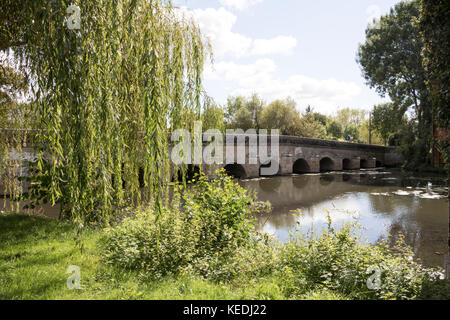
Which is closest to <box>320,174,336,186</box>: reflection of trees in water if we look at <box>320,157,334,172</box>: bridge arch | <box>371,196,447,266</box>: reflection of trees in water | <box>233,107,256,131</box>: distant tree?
<box>371,196,447,266</box>: reflection of trees in water

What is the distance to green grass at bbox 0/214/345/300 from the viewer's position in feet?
9.61

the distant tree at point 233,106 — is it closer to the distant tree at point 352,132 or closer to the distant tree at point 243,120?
the distant tree at point 243,120

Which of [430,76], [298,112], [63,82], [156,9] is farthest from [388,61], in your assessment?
[63,82]

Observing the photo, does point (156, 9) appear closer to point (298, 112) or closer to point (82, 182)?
point (82, 182)

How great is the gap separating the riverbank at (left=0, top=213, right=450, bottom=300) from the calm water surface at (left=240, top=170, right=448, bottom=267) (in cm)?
162

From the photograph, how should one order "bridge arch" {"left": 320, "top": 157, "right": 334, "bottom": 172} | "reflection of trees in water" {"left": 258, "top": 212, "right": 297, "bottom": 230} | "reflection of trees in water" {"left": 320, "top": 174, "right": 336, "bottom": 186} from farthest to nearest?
"bridge arch" {"left": 320, "top": 157, "right": 334, "bottom": 172} → "reflection of trees in water" {"left": 320, "top": 174, "right": 336, "bottom": 186} → "reflection of trees in water" {"left": 258, "top": 212, "right": 297, "bottom": 230}

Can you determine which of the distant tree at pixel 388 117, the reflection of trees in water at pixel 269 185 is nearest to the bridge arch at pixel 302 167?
the reflection of trees in water at pixel 269 185

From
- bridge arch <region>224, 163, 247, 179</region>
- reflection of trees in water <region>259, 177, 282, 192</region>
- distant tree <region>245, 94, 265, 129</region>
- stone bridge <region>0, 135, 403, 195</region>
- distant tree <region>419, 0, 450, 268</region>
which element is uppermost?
distant tree <region>245, 94, 265, 129</region>

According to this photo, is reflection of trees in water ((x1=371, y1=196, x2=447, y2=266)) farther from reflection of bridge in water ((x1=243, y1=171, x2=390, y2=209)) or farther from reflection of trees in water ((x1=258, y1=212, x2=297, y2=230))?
reflection of bridge in water ((x1=243, y1=171, x2=390, y2=209))

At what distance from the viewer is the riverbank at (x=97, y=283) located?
9.64 feet

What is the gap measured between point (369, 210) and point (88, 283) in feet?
33.2

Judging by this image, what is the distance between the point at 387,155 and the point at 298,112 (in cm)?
1058

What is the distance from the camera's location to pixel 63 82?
2574 mm

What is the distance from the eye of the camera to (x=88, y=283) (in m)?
3.22
